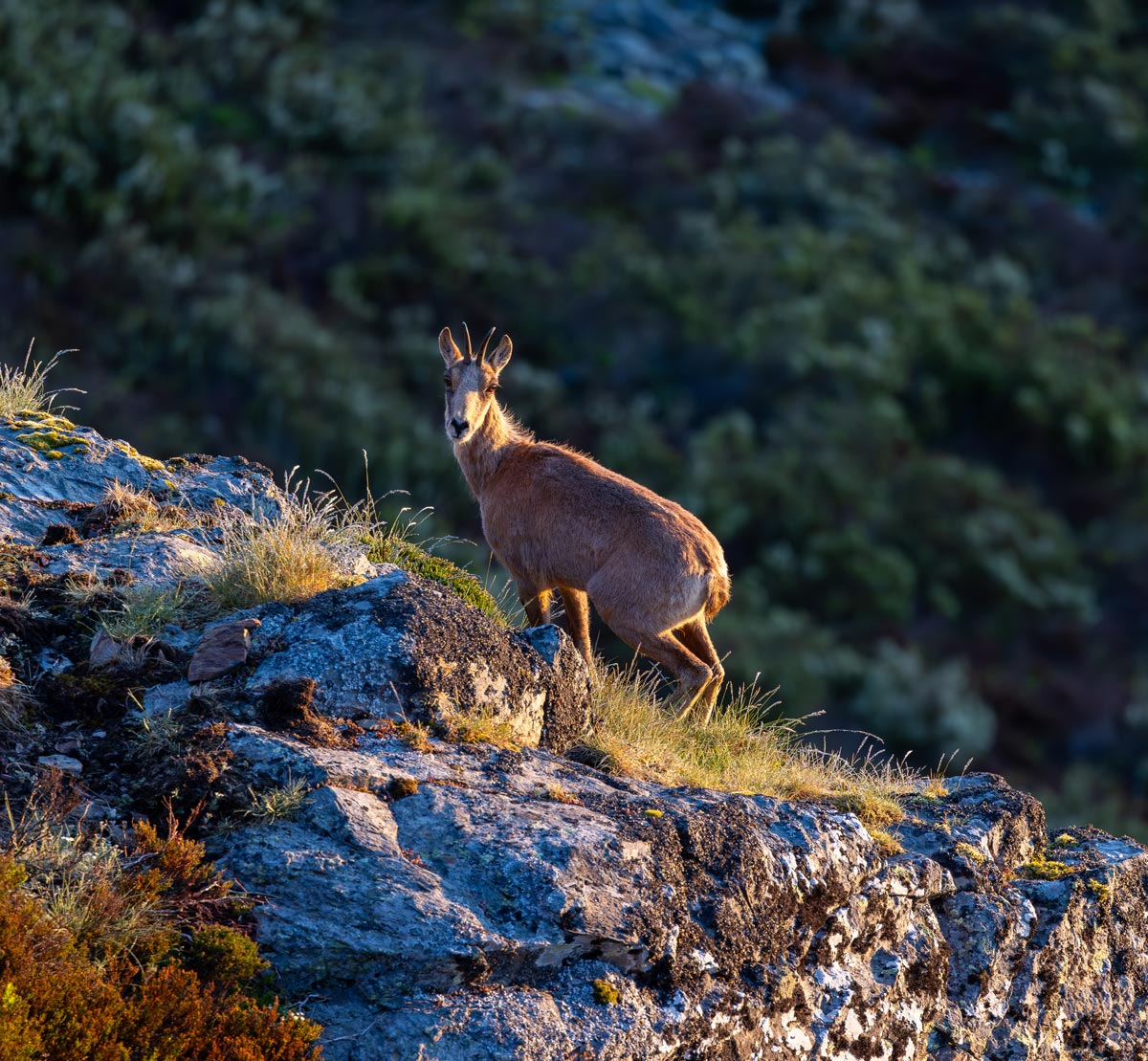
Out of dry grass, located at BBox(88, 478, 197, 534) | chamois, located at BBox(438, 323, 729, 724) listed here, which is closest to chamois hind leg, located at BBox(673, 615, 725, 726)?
chamois, located at BBox(438, 323, 729, 724)

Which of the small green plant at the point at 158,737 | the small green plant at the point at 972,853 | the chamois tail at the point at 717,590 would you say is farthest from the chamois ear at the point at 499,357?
the small green plant at the point at 158,737

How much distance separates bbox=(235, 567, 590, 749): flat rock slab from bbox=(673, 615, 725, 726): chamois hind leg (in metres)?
2.18

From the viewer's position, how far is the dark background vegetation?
28906 mm

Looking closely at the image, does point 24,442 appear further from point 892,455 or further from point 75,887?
point 892,455

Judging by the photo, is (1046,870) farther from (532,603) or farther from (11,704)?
(11,704)

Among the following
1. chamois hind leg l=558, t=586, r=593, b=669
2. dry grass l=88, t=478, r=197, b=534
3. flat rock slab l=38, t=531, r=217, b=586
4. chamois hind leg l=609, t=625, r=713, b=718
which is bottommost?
chamois hind leg l=558, t=586, r=593, b=669

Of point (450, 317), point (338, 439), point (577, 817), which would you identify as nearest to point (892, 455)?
point (450, 317)

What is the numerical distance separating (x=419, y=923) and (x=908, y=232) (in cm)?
3912

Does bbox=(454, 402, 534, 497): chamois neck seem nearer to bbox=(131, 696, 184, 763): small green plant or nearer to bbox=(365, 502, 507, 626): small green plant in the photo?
bbox=(365, 502, 507, 626): small green plant

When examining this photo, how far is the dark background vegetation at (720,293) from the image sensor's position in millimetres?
28906

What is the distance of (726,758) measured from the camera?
8070mm

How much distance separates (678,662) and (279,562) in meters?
3.13

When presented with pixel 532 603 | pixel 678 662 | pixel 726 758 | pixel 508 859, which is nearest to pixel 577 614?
pixel 532 603

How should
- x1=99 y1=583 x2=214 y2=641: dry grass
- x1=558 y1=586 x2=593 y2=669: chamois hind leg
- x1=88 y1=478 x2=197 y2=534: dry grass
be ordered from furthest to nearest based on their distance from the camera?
x1=558 y1=586 x2=593 y2=669: chamois hind leg, x1=88 y1=478 x2=197 y2=534: dry grass, x1=99 y1=583 x2=214 y2=641: dry grass
